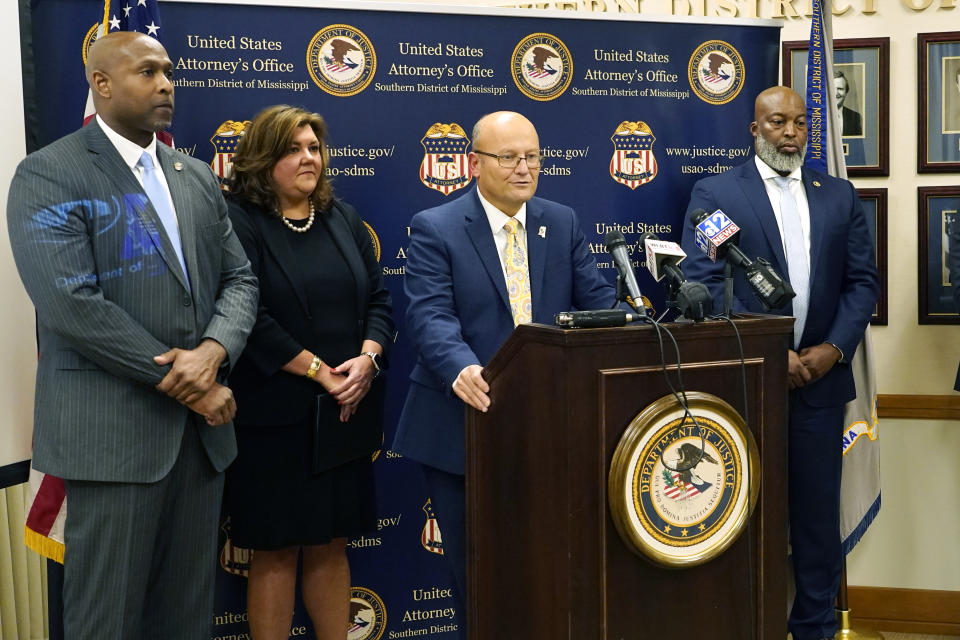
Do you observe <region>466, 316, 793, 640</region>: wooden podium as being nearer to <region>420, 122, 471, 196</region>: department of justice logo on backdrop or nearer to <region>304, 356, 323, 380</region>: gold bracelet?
<region>304, 356, 323, 380</region>: gold bracelet

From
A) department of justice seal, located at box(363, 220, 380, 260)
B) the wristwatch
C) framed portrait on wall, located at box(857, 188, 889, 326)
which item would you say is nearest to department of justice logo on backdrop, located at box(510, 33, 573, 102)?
department of justice seal, located at box(363, 220, 380, 260)

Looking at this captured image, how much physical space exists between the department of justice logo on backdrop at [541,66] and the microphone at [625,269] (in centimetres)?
168

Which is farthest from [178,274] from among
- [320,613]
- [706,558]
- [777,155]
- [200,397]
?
[777,155]

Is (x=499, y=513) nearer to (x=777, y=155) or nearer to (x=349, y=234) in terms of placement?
(x=349, y=234)

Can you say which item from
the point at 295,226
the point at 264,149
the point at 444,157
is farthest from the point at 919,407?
the point at 264,149

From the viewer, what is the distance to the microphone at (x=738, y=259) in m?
2.25

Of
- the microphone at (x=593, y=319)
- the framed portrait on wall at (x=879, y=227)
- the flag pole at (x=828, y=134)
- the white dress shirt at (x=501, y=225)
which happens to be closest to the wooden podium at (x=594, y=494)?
the microphone at (x=593, y=319)

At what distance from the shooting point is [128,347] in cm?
244

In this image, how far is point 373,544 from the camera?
365 cm

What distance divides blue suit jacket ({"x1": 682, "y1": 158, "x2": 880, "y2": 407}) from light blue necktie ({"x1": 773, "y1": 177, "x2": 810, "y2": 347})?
0.09ft

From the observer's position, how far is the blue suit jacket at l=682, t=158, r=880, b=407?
137 inches

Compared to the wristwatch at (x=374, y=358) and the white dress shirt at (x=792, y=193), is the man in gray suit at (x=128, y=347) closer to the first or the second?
the wristwatch at (x=374, y=358)

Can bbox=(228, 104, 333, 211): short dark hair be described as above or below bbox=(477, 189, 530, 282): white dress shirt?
above

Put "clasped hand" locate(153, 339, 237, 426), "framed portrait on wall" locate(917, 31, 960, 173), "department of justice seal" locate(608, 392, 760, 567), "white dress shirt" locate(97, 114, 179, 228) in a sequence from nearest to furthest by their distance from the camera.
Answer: "department of justice seal" locate(608, 392, 760, 567), "clasped hand" locate(153, 339, 237, 426), "white dress shirt" locate(97, 114, 179, 228), "framed portrait on wall" locate(917, 31, 960, 173)
